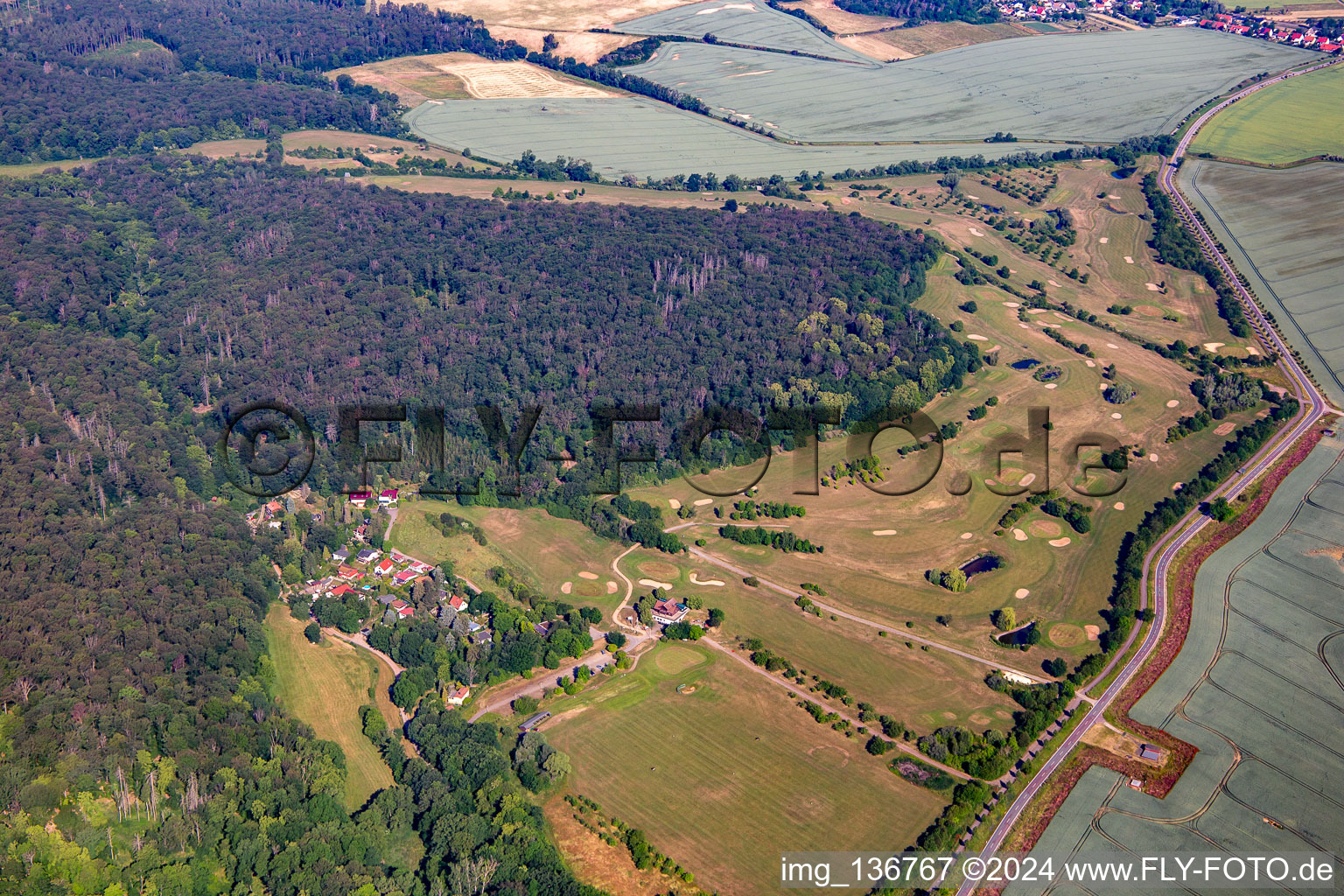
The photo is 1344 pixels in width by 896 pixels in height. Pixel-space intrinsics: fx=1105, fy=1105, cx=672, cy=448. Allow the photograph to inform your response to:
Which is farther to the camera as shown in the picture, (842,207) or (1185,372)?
(842,207)

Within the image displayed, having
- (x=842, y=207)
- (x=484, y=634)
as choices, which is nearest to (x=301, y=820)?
(x=484, y=634)

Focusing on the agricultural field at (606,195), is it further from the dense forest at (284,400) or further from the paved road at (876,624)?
the paved road at (876,624)

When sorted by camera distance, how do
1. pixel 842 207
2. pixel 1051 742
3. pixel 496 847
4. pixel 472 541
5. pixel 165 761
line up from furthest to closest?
pixel 842 207
pixel 472 541
pixel 1051 742
pixel 165 761
pixel 496 847

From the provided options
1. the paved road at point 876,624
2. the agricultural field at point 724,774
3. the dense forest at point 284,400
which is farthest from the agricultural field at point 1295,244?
the agricultural field at point 724,774

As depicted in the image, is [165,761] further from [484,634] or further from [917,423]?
[917,423]

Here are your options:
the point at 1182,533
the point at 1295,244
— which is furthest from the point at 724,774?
the point at 1295,244

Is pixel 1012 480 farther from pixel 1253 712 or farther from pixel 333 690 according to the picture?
pixel 333 690

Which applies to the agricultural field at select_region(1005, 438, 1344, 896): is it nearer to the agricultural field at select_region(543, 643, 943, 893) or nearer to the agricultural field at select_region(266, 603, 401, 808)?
the agricultural field at select_region(543, 643, 943, 893)

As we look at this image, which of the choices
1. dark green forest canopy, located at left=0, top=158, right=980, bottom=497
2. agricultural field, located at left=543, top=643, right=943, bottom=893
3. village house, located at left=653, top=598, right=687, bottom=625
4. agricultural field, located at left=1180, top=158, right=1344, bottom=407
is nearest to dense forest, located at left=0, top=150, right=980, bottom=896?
dark green forest canopy, located at left=0, top=158, right=980, bottom=497
